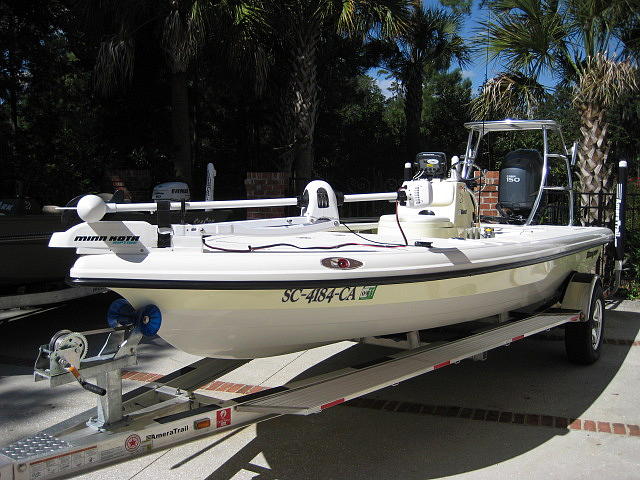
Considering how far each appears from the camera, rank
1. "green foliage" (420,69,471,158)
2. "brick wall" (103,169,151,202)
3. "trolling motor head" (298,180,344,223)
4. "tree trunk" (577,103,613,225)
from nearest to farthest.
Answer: "trolling motor head" (298,180,344,223), "tree trunk" (577,103,613,225), "brick wall" (103,169,151,202), "green foliage" (420,69,471,158)

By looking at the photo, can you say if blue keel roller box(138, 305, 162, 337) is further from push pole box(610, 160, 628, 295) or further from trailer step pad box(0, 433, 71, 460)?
push pole box(610, 160, 628, 295)

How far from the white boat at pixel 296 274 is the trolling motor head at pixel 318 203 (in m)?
0.13

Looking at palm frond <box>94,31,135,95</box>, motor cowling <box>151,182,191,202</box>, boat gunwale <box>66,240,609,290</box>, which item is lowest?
boat gunwale <box>66,240,609,290</box>

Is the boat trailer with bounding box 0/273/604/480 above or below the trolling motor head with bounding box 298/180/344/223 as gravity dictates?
below

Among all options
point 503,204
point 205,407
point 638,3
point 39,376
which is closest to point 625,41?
point 638,3

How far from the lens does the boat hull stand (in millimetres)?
3244

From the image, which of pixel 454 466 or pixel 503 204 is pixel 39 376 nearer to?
pixel 454 466

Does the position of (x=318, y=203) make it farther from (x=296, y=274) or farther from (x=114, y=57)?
(x=114, y=57)

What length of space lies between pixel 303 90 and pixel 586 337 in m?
7.88

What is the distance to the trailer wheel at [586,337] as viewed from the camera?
220 inches

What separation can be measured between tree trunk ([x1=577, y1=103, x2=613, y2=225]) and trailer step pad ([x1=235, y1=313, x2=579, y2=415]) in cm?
477

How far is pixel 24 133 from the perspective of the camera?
14523 millimetres

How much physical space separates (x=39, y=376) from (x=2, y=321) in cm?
478

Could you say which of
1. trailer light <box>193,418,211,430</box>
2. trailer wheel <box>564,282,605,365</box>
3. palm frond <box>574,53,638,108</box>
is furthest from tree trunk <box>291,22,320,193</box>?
trailer light <box>193,418,211,430</box>
